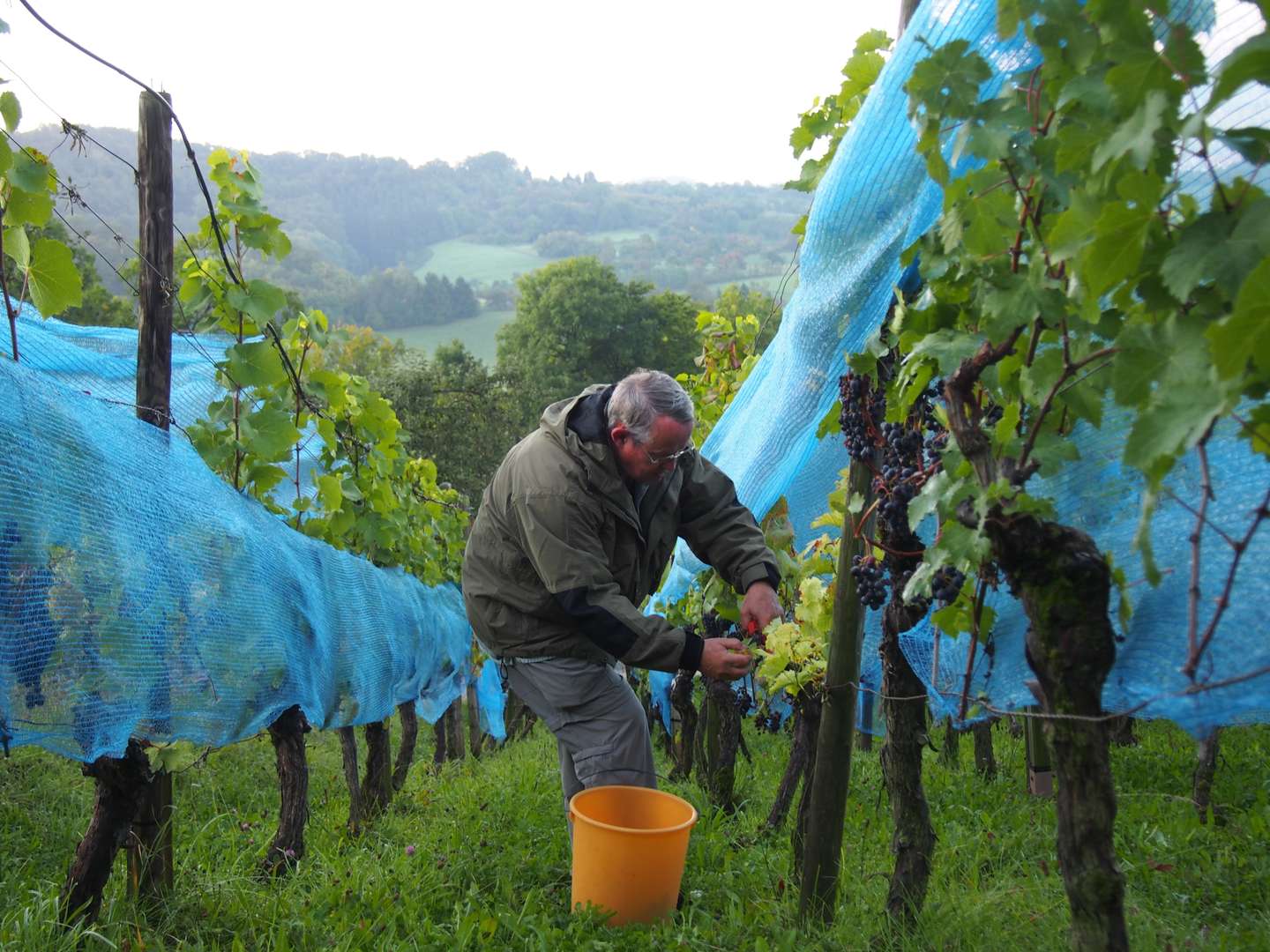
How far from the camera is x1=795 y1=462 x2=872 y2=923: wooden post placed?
9.57ft

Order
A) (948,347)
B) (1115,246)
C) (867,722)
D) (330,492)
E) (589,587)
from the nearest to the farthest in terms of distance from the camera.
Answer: (1115,246) → (948,347) → (589,587) → (330,492) → (867,722)

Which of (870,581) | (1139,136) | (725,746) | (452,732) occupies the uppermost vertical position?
(1139,136)

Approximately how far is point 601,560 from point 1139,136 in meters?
2.29

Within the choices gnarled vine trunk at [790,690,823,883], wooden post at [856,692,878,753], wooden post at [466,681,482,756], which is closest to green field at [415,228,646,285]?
wooden post at [466,681,482,756]

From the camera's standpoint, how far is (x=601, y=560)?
11.0ft

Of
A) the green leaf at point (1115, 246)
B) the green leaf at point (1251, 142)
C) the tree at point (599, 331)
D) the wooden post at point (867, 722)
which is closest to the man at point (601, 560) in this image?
the wooden post at point (867, 722)

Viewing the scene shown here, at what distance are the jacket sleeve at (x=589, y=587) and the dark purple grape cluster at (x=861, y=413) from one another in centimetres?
86

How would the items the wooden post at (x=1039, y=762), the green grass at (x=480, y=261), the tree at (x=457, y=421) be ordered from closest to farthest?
1. the wooden post at (x=1039, y=762)
2. the tree at (x=457, y=421)
3. the green grass at (x=480, y=261)

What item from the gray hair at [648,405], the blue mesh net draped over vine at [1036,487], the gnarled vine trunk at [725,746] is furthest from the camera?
the gnarled vine trunk at [725,746]

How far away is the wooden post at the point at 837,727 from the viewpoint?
115 inches

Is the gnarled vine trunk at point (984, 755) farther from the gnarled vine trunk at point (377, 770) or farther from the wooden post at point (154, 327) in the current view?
the wooden post at point (154, 327)

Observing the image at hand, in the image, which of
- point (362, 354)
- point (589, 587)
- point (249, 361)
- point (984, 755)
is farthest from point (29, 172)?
point (362, 354)

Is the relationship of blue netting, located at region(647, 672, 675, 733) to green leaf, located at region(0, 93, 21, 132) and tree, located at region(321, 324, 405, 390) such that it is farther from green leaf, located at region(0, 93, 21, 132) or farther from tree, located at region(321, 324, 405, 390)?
tree, located at region(321, 324, 405, 390)

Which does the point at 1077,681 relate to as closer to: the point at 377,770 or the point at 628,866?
the point at 628,866
